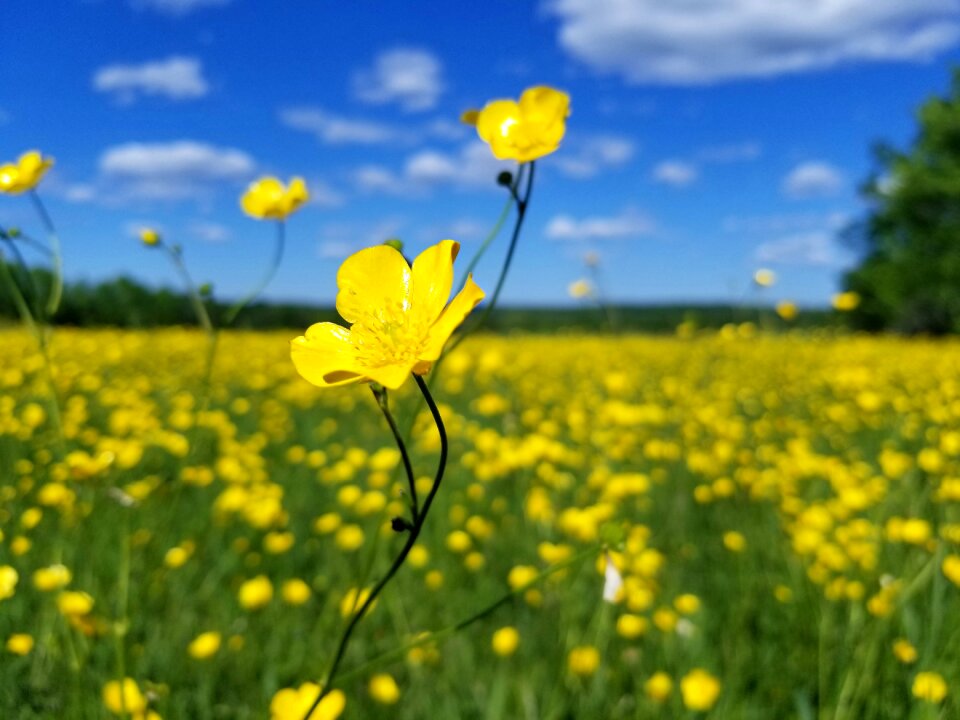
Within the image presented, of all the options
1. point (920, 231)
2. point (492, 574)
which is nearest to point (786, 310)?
point (492, 574)

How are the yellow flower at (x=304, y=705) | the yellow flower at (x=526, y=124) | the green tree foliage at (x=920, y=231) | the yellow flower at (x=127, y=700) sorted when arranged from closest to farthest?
the yellow flower at (x=526, y=124) < the yellow flower at (x=304, y=705) < the yellow flower at (x=127, y=700) < the green tree foliage at (x=920, y=231)

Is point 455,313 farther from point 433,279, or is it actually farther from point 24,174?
point 24,174

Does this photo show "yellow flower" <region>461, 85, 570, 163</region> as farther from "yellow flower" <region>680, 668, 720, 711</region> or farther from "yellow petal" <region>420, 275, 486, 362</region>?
"yellow flower" <region>680, 668, 720, 711</region>

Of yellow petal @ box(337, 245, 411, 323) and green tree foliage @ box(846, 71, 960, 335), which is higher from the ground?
green tree foliage @ box(846, 71, 960, 335)

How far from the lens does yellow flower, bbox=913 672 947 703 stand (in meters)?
1.55

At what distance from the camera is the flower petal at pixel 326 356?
2.13 feet

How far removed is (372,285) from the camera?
768 mm

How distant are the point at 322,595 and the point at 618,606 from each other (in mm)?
906

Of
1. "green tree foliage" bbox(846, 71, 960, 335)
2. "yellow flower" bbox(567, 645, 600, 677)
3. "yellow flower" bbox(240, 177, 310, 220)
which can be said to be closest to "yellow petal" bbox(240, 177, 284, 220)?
"yellow flower" bbox(240, 177, 310, 220)

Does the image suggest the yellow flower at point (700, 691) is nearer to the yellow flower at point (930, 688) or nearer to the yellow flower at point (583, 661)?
the yellow flower at point (583, 661)

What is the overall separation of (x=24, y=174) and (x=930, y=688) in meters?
1.94

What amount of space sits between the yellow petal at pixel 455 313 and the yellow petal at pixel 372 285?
0.12m

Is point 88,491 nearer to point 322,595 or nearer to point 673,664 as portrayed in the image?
point 322,595

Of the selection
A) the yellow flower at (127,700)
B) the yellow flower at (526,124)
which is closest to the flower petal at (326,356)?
the yellow flower at (526,124)
